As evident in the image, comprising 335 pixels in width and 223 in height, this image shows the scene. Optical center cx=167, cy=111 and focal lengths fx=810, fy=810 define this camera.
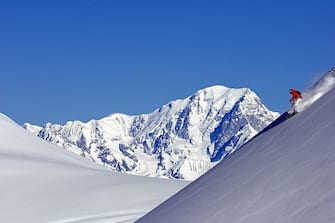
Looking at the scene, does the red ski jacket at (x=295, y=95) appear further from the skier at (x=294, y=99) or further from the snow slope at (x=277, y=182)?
the snow slope at (x=277, y=182)

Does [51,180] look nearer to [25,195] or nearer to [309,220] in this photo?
[25,195]

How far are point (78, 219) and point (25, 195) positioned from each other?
4.83 meters

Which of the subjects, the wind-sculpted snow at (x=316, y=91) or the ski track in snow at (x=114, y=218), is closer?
the wind-sculpted snow at (x=316, y=91)

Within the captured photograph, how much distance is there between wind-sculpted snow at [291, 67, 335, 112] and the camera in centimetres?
686

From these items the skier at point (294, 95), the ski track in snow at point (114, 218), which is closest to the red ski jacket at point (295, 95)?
the skier at point (294, 95)

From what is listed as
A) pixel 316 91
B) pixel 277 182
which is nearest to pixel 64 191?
pixel 316 91

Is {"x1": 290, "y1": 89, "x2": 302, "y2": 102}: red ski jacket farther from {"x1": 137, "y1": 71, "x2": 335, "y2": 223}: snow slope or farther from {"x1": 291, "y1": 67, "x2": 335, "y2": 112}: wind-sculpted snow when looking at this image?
{"x1": 137, "y1": 71, "x2": 335, "y2": 223}: snow slope

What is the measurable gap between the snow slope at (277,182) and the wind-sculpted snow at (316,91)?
177 millimetres

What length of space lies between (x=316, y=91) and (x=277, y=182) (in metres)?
1.79

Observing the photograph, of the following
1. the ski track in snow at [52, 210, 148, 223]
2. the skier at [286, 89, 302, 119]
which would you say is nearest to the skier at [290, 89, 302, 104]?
the skier at [286, 89, 302, 119]

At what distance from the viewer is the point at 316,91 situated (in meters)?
6.96

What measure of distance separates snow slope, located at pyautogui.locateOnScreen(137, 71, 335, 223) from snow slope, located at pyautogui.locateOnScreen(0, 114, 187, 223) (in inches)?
228

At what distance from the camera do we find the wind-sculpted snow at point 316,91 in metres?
6.86

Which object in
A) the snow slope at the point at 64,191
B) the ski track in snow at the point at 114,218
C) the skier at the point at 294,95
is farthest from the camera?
the snow slope at the point at 64,191
